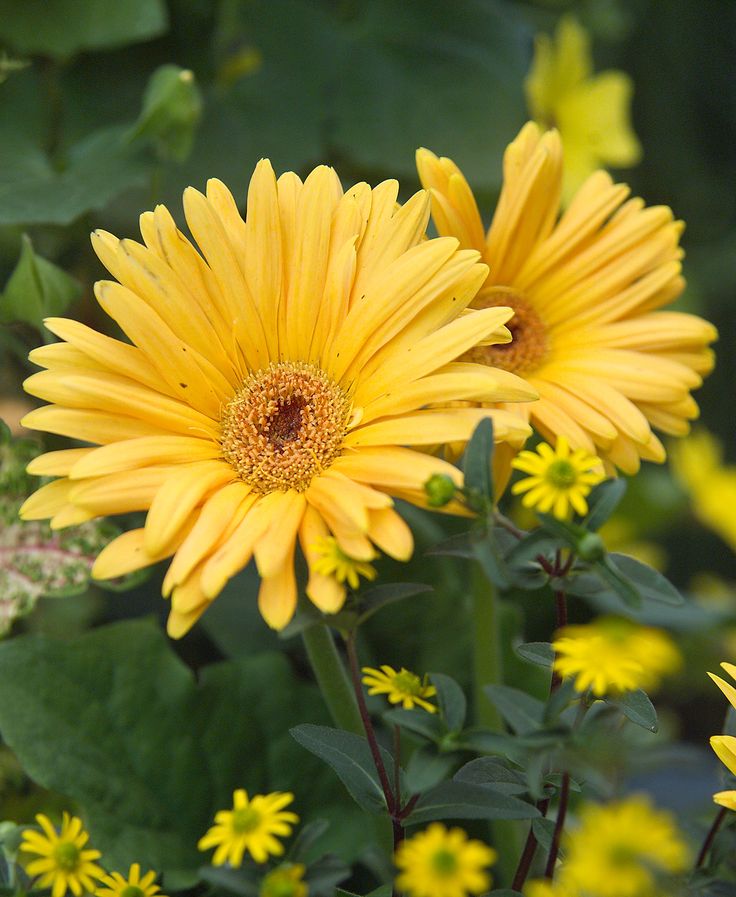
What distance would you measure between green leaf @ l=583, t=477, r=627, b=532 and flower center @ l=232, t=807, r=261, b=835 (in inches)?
5.2

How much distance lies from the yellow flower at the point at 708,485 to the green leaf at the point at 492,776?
58 centimetres

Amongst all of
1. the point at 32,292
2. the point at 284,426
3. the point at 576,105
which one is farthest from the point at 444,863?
the point at 576,105

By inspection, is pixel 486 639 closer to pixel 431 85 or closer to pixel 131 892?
pixel 131 892

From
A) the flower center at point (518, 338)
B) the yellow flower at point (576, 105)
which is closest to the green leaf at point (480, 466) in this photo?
the flower center at point (518, 338)

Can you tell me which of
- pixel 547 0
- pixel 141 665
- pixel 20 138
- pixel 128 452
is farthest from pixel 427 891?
pixel 547 0

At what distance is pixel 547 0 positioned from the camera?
3.39 feet

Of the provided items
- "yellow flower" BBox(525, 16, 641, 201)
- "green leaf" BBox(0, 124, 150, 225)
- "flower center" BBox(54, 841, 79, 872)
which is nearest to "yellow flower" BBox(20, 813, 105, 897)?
"flower center" BBox(54, 841, 79, 872)

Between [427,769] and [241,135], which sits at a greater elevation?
[241,135]

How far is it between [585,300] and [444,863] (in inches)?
13.0

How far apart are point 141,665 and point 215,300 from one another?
208 mm

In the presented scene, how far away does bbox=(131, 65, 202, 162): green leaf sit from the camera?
2.03ft

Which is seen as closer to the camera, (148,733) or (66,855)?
(66,855)

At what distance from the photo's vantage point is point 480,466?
330 mm

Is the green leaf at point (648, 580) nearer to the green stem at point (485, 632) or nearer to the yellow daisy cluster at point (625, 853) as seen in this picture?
the yellow daisy cluster at point (625, 853)
